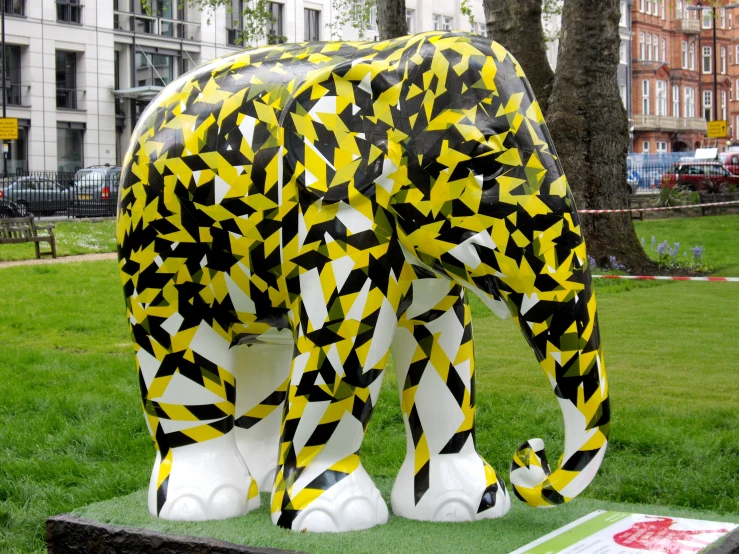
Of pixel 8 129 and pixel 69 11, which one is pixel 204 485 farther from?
pixel 69 11

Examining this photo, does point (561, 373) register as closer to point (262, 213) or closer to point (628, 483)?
point (262, 213)

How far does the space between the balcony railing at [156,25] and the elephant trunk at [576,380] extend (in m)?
32.6

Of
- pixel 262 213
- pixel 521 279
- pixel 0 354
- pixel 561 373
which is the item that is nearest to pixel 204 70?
pixel 262 213

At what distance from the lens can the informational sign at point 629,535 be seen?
3422 mm

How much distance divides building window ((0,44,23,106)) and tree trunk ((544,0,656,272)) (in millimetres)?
23067

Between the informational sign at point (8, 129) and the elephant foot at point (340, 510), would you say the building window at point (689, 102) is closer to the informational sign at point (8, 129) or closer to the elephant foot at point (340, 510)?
the informational sign at point (8, 129)

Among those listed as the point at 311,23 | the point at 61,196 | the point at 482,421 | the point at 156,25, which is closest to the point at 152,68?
the point at 156,25

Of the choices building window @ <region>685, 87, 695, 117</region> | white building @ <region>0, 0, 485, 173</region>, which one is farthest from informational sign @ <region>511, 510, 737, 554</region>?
building window @ <region>685, 87, 695, 117</region>

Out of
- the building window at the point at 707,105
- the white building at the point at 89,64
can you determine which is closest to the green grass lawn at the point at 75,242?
the white building at the point at 89,64

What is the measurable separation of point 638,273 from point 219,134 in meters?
10.4

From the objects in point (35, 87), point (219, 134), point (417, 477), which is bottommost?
point (417, 477)

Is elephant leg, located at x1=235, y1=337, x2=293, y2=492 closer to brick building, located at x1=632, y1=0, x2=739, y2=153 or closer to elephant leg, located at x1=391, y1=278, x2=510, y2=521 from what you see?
elephant leg, located at x1=391, y1=278, x2=510, y2=521

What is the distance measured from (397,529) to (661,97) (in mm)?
63117

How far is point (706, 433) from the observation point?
601 cm
